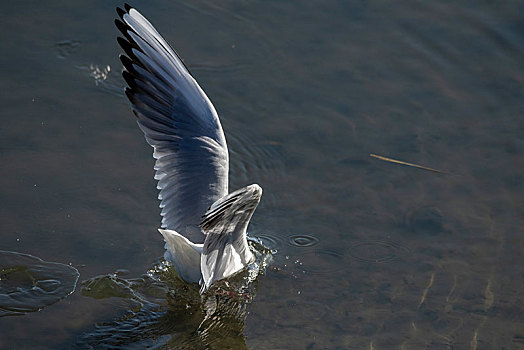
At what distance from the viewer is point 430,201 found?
5.52 meters

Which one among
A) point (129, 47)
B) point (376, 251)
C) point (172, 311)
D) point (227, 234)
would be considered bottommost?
point (172, 311)

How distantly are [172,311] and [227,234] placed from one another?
→ 0.66 metres

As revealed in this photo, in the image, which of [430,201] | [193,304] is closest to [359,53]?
[430,201]

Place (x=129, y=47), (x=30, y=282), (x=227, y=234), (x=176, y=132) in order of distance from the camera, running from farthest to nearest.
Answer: (x=176, y=132) < (x=129, y=47) < (x=30, y=282) < (x=227, y=234)

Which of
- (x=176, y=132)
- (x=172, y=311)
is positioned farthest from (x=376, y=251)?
(x=176, y=132)

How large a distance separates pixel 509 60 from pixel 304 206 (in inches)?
115

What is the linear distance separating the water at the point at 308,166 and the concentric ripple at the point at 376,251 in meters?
0.02

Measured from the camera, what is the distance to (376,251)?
5.09 meters

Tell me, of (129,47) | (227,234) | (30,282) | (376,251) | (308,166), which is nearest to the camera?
(227,234)

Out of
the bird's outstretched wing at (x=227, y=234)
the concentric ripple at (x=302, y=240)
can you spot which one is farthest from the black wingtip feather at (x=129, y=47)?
the concentric ripple at (x=302, y=240)

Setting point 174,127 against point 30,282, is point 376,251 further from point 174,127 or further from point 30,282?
point 30,282

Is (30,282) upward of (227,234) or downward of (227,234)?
downward

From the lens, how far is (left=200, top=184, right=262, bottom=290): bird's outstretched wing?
3.95 meters

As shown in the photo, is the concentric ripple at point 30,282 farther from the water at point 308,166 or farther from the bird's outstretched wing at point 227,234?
the bird's outstretched wing at point 227,234
